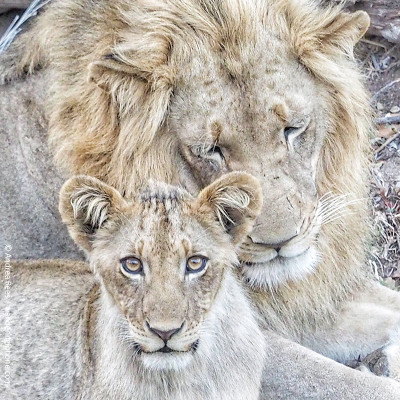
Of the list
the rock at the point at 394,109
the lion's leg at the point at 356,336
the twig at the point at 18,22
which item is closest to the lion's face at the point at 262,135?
the lion's leg at the point at 356,336

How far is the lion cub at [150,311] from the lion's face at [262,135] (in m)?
0.17

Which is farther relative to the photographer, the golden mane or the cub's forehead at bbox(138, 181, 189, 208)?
the golden mane

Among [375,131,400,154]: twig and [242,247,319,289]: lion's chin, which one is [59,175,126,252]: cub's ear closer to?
[242,247,319,289]: lion's chin

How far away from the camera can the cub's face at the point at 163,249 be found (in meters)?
3.02

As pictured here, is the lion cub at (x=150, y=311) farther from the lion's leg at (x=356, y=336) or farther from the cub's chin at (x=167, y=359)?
the lion's leg at (x=356, y=336)

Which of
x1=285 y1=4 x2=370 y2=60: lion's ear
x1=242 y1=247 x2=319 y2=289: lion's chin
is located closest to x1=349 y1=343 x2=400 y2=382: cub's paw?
x1=242 y1=247 x2=319 y2=289: lion's chin

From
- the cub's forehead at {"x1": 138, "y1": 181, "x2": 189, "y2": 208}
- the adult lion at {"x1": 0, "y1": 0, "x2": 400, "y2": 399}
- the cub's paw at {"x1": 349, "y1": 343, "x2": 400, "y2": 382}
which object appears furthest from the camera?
the cub's paw at {"x1": 349, "y1": 343, "x2": 400, "y2": 382}

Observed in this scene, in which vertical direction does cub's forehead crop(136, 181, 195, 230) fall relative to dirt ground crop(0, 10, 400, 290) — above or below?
above

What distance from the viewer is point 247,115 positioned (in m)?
3.49

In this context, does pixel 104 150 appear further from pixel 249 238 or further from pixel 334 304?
pixel 334 304

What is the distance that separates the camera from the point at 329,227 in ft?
13.0

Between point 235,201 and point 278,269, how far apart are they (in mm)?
452

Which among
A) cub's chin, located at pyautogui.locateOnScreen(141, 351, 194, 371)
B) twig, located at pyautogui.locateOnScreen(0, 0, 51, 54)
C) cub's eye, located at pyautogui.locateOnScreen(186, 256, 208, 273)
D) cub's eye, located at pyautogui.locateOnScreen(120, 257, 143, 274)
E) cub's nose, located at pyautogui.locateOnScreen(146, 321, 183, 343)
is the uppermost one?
cub's eye, located at pyautogui.locateOnScreen(186, 256, 208, 273)

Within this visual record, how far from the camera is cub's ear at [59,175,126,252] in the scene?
3.17 m
